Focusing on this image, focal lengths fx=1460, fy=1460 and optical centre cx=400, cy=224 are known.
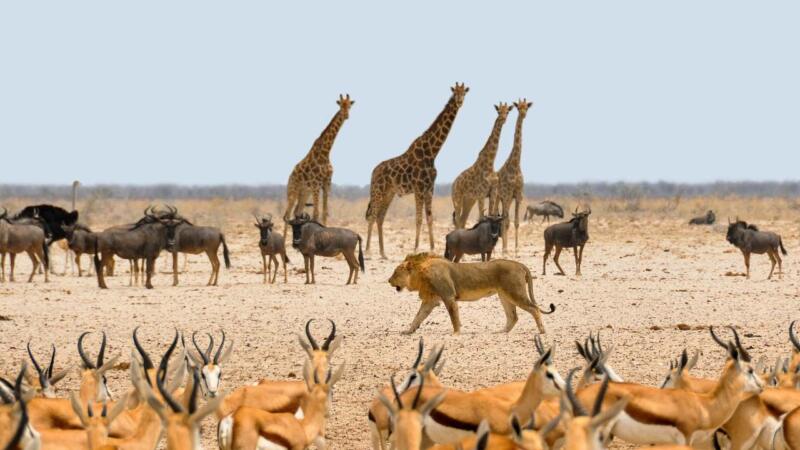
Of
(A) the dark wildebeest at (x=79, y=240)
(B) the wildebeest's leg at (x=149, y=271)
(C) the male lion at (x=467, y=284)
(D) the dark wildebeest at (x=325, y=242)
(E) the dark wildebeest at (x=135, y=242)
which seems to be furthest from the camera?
(A) the dark wildebeest at (x=79, y=240)

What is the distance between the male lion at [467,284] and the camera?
17.3 m

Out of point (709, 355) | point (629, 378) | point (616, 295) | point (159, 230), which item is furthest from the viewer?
point (159, 230)

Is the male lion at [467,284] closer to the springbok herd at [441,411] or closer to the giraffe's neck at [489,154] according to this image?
the springbok herd at [441,411]

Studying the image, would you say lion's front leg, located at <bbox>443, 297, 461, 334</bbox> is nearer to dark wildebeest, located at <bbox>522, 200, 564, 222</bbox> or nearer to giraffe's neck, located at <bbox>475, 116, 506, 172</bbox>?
giraffe's neck, located at <bbox>475, 116, 506, 172</bbox>

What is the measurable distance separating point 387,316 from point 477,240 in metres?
6.84

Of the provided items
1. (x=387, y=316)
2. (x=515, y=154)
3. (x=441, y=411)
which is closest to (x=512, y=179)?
(x=515, y=154)

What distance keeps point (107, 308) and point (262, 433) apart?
11.7m

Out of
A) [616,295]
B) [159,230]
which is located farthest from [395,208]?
[616,295]

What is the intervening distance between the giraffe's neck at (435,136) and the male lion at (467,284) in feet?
49.7

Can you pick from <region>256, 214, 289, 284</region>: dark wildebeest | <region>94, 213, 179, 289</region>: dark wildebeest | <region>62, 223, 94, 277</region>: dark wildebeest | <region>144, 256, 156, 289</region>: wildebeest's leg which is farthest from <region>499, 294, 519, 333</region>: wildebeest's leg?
<region>62, 223, 94, 277</region>: dark wildebeest

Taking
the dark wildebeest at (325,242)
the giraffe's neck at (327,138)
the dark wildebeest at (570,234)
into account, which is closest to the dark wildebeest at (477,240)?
the dark wildebeest at (570,234)

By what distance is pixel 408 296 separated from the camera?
2216 cm

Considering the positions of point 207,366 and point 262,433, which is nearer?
point 262,433

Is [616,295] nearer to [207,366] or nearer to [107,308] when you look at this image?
[107,308]
